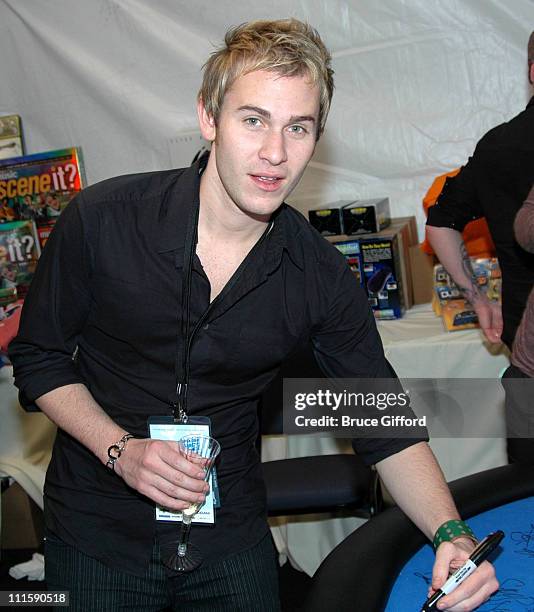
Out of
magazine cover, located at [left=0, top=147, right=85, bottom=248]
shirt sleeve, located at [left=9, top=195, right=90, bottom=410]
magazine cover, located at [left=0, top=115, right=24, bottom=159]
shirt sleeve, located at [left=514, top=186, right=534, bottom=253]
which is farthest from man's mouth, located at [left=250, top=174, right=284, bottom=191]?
magazine cover, located at [left=0, top=115, right=24, bottom=159]

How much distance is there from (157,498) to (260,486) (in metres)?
0.32

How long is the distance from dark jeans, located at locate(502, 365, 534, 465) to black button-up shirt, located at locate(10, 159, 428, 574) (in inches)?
27.3

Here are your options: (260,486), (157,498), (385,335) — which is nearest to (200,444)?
(157,498)

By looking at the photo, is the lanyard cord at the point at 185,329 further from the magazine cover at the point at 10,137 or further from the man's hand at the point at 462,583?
the magazine cover at the point at 10,137

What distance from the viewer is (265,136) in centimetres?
130

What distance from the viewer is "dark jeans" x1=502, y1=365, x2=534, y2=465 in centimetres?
199

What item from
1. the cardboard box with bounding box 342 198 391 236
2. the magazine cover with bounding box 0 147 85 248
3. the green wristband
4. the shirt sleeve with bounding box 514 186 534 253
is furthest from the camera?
the magazine cover with bounding box 0 147 85 248

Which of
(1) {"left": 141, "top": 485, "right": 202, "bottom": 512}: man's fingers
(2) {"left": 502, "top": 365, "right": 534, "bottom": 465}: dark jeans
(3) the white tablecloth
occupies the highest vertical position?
(1) {"left": 141, "top": 485, "right": 202, "bottom": 512}: man's fingers

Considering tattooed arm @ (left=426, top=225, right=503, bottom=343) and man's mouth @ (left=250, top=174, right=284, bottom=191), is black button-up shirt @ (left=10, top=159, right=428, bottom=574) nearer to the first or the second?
man's mouth @ (left=250, top=174, right=284, bottom=191)

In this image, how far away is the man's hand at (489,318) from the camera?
102 inches

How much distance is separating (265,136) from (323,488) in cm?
120

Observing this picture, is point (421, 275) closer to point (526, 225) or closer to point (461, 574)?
point (526, 225)

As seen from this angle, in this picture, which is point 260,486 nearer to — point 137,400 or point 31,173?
point 137,400

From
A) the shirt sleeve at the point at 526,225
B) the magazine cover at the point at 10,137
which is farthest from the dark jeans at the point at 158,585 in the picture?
the magazine cover at the point at 10,137
